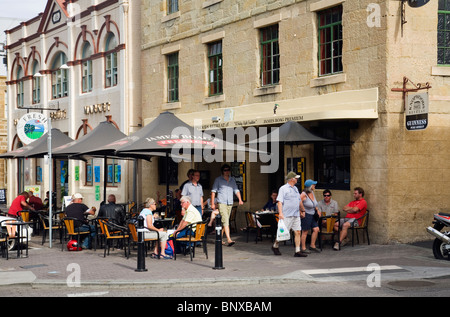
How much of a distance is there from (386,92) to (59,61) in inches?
782

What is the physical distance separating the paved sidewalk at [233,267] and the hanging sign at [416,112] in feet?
8.38

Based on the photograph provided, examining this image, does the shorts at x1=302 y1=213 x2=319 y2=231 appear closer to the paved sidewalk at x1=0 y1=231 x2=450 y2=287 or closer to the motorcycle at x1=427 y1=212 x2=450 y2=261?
the paved sidewalk at x1=0 y1=231 x2=450 y2=287

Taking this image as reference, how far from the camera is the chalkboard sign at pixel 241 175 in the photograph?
19.5 metres

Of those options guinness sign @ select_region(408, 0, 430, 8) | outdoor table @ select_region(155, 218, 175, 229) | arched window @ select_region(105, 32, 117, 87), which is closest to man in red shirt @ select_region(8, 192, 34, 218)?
outdoor table @ select_region(155, 218, 175, 229)

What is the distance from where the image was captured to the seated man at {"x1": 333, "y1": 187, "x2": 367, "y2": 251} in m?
14.6

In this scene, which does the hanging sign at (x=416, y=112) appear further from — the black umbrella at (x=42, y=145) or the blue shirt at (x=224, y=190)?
the black umbrella at (x=42, y=145)

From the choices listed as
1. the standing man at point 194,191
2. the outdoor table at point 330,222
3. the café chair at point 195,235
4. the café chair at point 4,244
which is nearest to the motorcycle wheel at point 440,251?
the outdoor table at point 330,222

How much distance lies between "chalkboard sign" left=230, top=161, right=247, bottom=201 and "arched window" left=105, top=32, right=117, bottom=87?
7749mm

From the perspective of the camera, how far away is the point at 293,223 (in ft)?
43.9

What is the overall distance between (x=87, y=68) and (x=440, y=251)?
1896cm

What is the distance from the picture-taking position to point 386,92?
1452 centimetres

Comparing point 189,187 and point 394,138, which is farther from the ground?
point 394,138
